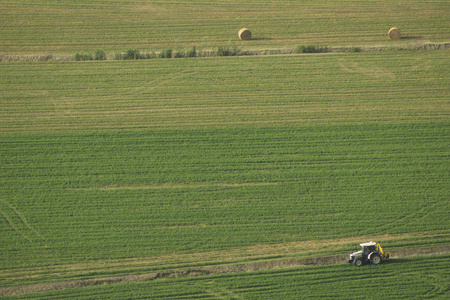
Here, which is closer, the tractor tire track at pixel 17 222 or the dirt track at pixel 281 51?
the tractor tire track at pixel 17 222

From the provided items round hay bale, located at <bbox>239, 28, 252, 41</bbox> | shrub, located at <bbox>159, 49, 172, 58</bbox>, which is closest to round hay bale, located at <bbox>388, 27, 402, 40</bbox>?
round hay bale, located at <bbox>239, 28, 252, 41</bbox>

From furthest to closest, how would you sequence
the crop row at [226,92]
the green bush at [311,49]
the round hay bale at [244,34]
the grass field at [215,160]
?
the round hay bale at [244,34] → the green bush at [311,49] → the crop row at [226,92] → the grass field at [215,160]

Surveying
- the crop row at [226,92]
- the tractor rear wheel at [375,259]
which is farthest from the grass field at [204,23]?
the tractor rear wheel at [375,259]

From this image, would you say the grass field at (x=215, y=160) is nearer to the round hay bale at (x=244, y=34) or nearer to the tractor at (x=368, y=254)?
the tractor at (x=368, y=254)

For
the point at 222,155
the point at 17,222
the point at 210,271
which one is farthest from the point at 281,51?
the point at 17,222

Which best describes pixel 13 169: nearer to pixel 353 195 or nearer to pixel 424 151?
pixel 353 195

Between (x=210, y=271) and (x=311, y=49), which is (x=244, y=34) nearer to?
(x=311, y=49)
